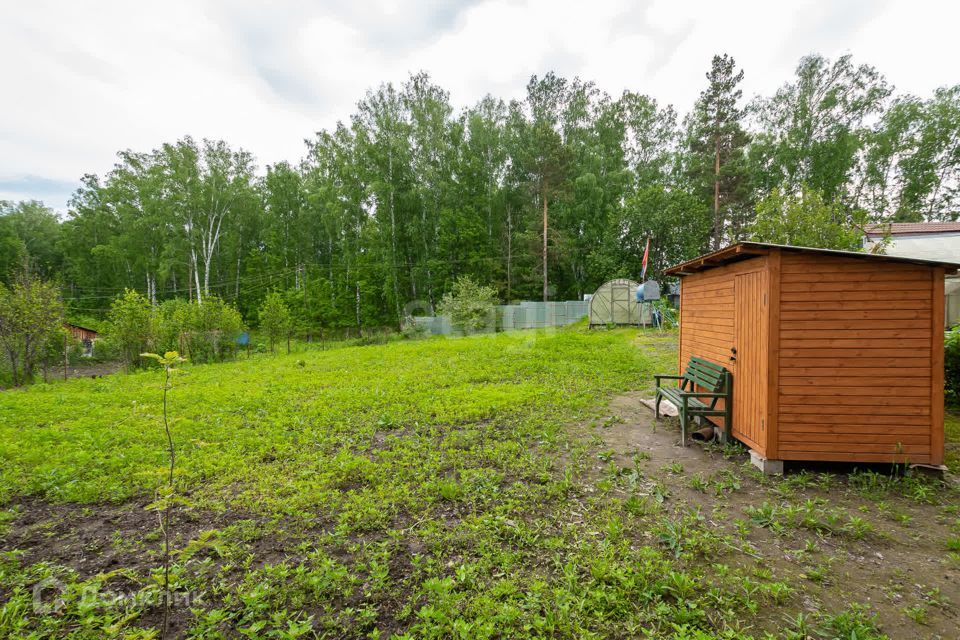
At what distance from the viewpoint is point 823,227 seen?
11.5 m

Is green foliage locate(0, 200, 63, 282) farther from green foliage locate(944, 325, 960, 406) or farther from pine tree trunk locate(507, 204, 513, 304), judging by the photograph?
green foliage locate(944, 325, 960, 406)

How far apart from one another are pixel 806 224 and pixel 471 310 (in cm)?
1227

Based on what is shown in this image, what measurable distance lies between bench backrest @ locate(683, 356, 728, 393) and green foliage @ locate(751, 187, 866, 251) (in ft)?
29.2

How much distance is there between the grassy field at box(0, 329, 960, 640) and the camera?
2238mm

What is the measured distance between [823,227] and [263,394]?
15440mm

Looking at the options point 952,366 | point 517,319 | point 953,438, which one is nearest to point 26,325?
point 517,319

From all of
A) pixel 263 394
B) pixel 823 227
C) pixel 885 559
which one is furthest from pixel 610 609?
pixel 823 227

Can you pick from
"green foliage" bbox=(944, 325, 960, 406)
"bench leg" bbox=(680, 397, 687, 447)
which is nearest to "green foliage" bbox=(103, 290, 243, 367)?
"bench leg" bbox=(680, 397, 687, 447)

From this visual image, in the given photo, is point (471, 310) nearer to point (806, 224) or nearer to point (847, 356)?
point (806, 224)

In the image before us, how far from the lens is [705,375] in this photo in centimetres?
521

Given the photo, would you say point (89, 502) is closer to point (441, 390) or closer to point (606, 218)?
point (441, 390)

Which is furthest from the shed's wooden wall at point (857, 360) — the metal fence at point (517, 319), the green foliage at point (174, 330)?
the green foliage at point (174, 330)

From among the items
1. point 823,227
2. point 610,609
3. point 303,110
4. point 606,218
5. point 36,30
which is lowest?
point 610,609

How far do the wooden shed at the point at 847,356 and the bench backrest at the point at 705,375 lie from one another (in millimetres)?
609
